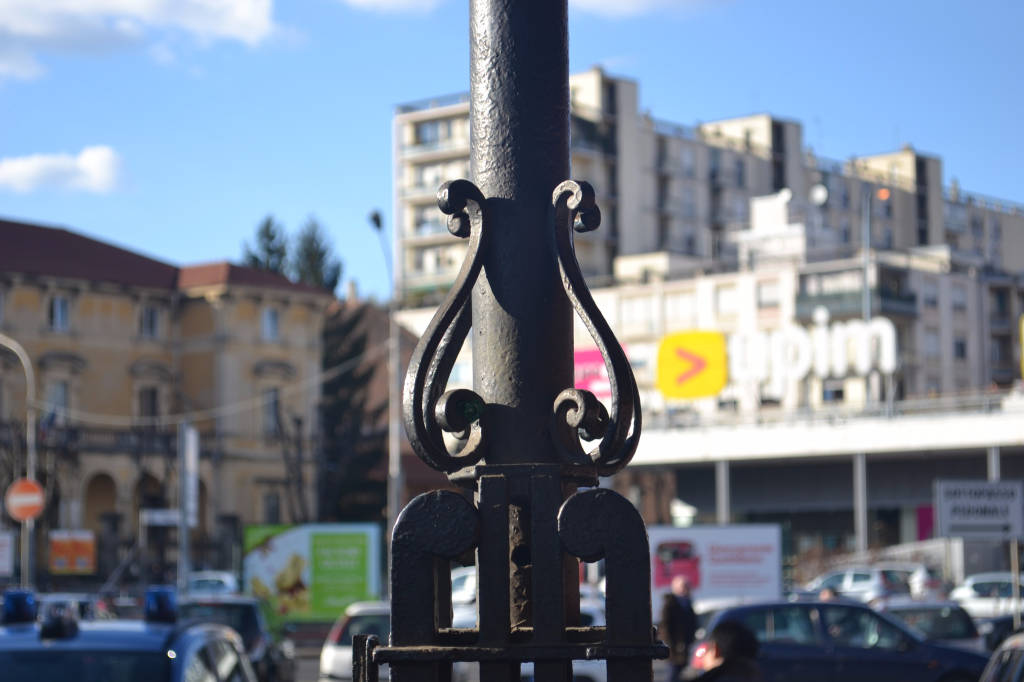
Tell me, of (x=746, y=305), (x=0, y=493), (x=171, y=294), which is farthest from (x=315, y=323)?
(x=746, y=305)

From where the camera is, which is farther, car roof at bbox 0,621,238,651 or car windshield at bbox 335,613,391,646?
car windshield at bbox 335,613,391,646

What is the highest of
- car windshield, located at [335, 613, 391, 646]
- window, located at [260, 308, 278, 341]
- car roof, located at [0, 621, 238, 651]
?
window, located at [260, 308, 278, 341]

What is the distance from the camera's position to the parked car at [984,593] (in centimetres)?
4181

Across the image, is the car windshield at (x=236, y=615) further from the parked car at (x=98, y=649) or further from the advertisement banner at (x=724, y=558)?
the advertisement banner at (x=724, y=558)

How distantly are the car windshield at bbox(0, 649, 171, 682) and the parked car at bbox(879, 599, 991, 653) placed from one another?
19.3 meters

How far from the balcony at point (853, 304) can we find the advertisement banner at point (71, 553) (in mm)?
51188

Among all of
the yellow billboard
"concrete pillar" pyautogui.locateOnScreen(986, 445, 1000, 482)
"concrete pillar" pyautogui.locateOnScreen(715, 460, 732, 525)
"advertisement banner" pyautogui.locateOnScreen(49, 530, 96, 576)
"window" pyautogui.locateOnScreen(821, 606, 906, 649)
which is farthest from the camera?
the yellow billboard

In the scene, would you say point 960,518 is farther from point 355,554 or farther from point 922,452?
point 922,452

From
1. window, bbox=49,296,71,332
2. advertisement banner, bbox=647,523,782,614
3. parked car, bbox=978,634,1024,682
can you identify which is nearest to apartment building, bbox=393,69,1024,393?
window, bbox=49,296,71,332

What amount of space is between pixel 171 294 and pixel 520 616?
77407 millimetres

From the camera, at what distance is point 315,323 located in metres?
82.1

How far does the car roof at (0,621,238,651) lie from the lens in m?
7.90

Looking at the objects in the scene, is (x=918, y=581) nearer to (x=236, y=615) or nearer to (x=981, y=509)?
(x=981, y=509)

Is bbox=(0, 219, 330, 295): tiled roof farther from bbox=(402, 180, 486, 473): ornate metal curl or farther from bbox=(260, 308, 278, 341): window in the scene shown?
bbox=(402, 180, 486, 473): ornate metal curl
